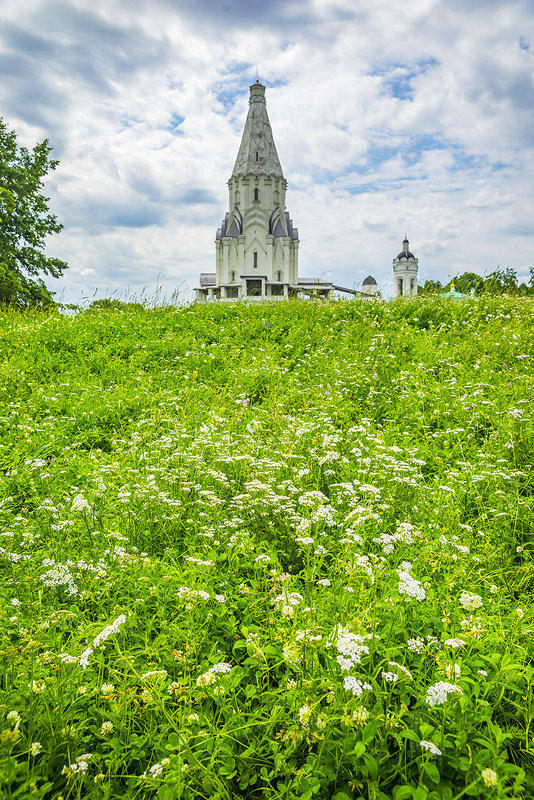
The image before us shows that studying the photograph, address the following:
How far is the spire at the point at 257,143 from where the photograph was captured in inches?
2026

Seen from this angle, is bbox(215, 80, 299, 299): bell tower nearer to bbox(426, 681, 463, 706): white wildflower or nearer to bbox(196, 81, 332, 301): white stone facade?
bbox(196, 81, 332, 301): white stone facade

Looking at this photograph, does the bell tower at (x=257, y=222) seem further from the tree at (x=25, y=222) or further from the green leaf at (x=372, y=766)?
the green leaf at (x=372, y=766)

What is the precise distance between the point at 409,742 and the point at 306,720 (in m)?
0.50

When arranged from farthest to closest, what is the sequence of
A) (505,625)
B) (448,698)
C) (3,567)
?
(3,567) → (505,625) → (448,698)

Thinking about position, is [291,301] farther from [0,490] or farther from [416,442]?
[0,490]

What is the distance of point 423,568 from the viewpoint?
111 inches

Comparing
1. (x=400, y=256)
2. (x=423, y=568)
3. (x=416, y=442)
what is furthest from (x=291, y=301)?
(x=400, y=256)

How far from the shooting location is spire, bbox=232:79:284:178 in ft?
169

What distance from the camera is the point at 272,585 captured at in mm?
2527

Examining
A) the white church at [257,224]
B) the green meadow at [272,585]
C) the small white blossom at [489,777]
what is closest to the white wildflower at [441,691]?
the green meadow at [272,585]

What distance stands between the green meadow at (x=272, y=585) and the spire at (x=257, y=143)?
171ft

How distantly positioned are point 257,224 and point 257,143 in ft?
27.4

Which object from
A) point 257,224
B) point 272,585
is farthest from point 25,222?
point 257,224

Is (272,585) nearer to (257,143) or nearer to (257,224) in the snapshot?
(257,224)
